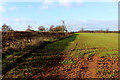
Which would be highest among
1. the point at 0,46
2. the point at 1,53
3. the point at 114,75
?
the point at 0,46

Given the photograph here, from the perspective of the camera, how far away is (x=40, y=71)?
5105 millimetres

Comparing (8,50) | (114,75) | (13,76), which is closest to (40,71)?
(13,76)

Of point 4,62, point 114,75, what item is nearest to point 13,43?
point 4,62

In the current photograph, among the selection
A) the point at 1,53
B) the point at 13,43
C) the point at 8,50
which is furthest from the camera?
the point at 13,43

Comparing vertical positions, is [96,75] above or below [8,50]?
below

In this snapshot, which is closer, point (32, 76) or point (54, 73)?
point (32, 76)

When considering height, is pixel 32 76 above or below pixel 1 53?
below

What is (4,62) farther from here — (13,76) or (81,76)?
(81,76)

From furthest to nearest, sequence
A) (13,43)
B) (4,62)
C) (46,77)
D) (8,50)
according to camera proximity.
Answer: (13,43), (8,50), (4,62), (46,77)

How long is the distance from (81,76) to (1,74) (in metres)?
4.04

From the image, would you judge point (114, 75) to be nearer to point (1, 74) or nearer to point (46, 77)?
point (46, 77)

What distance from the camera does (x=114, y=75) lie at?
4.75m

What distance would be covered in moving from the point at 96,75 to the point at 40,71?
2.87 metres

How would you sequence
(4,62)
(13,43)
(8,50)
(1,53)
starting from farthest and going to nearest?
(13,43) < (8,50) < (1,53) < (4,62)
